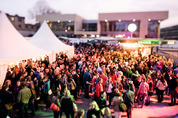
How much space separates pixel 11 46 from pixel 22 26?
49.9 m

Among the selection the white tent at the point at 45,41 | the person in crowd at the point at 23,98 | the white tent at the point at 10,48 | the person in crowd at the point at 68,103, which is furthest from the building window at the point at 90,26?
the person in crowd at the point at 68,103

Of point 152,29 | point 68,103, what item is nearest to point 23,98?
point 68,103

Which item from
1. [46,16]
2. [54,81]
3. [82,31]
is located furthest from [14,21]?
[54,81]

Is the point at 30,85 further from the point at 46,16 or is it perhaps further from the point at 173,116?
the point at 46,16

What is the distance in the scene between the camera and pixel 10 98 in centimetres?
493

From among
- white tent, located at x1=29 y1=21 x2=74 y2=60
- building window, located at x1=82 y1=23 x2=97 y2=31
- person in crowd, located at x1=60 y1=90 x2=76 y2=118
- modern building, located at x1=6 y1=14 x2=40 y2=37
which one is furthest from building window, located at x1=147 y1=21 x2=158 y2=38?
person in crowd, located at x1=60 y1=90 x2=76 y2=118

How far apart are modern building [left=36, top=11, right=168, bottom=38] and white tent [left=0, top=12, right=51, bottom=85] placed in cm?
2858

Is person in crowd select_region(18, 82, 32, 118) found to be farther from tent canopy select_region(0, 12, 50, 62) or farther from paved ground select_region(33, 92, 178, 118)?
tent canopy select_region(0, 12, 50, 62)

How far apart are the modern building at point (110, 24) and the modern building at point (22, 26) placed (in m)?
6.67

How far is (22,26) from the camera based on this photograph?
173 feet

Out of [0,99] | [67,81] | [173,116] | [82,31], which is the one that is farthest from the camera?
[82,31]

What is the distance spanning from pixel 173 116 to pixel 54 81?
5.12 meters

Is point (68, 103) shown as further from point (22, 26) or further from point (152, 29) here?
point (22, 26)

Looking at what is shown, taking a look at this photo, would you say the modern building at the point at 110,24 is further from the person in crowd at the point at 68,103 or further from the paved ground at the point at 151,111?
the person in crowd at the point at 68,103
